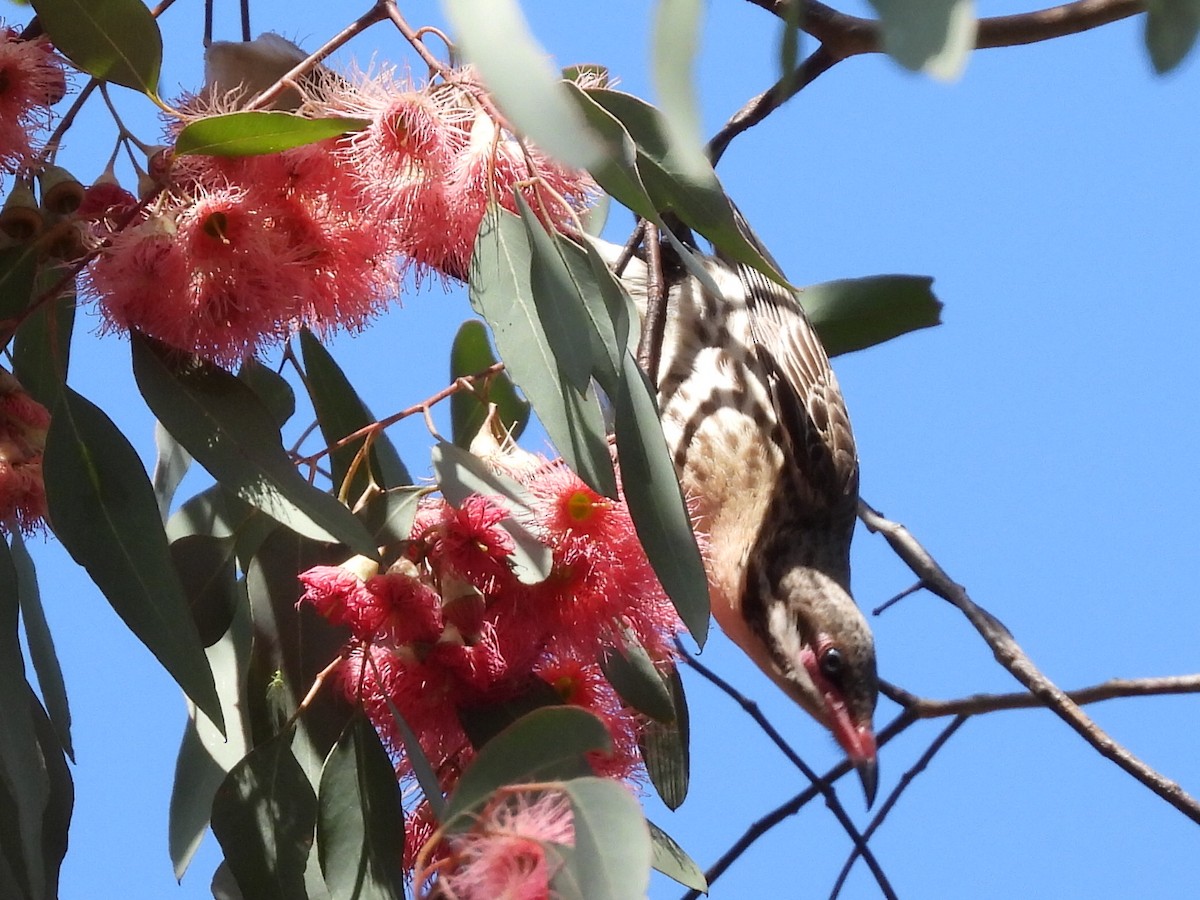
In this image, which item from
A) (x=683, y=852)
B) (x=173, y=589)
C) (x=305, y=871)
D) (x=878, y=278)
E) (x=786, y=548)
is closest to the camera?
(x=173, y=589)

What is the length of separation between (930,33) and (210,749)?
1.30 metres

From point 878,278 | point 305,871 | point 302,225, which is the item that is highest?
point 878,278

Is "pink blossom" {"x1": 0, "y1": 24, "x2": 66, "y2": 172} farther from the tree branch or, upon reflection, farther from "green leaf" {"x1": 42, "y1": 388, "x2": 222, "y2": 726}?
the tree branch

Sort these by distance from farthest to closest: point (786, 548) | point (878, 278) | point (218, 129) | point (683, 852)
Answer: point (786, 548), point (878, 278), point (683, 852), point (218, 129)

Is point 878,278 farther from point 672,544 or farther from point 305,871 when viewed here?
point 305,871

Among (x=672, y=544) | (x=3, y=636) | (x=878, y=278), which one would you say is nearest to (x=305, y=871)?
(x=3, y=636)

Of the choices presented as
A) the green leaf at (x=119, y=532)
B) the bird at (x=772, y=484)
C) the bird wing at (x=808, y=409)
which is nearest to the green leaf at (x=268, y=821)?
the green leaf at (x=119, y=532)

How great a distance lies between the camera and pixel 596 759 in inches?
56.2

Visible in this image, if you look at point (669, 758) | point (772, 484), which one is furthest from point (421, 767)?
point (772, 484)

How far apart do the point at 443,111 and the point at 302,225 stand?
163 mm

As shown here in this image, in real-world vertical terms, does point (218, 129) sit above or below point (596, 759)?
above

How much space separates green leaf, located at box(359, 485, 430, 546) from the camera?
54.4 inches

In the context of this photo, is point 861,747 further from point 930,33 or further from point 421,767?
point 930,33

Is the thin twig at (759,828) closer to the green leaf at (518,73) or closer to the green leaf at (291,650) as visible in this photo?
the green leaf at (291,650)
